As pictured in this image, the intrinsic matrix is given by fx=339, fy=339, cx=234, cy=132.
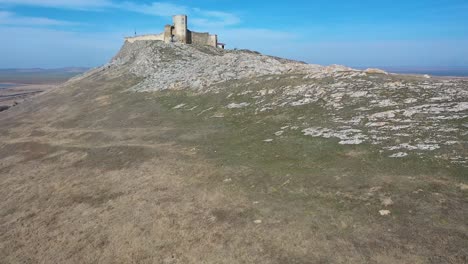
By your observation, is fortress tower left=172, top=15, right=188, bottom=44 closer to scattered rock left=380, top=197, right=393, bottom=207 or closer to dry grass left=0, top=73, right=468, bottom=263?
dry grass left=0, top=73, right=468, bottom=263

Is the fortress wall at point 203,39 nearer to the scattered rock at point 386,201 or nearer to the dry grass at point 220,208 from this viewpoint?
the dry grass at point 220,208

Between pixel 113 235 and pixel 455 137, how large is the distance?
17063 mm

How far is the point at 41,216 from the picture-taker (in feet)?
55.1

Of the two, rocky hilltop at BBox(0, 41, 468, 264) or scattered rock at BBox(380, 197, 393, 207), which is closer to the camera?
rocky hilltop at BBox(0, 41, 468, 264)

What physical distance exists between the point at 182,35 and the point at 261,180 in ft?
213

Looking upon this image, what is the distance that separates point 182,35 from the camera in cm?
7556

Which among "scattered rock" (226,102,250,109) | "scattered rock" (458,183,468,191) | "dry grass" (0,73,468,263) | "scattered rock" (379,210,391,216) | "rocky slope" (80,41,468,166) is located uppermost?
"rocky slope" (80,41,468,166)

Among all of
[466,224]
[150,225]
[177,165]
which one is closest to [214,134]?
[177,165]

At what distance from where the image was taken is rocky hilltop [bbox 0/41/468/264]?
1153 cm

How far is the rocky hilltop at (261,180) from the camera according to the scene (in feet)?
37.8

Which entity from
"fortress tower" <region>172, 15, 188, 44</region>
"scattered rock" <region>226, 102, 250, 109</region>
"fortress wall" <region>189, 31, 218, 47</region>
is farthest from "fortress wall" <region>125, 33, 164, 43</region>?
"scattered rock" <region>226, 102, 250, 109</region>

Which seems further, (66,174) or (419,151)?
(66,174)

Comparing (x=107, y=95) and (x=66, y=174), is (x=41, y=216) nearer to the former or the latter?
(x=66, y=174)

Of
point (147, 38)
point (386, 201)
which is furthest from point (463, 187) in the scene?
point (147, 38)
